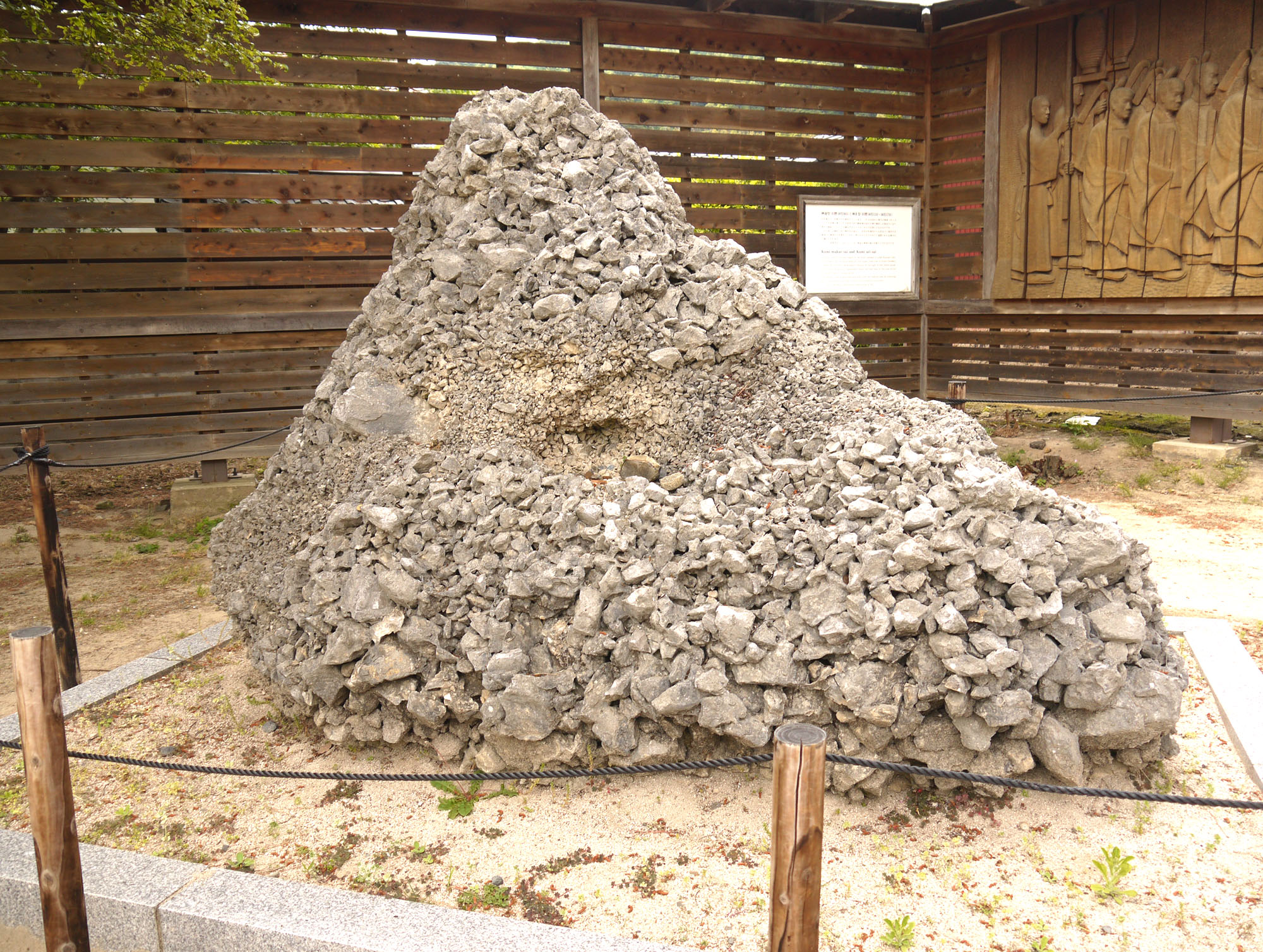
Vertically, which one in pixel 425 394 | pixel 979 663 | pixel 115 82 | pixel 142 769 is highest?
pixel 115 82

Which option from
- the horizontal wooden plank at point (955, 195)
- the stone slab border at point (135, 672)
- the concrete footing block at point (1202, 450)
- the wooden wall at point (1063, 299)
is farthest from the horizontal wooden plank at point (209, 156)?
the concrete footing block at point (1202, 450)

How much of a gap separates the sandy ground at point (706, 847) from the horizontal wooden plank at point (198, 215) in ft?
16.4

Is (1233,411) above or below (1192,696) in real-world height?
above

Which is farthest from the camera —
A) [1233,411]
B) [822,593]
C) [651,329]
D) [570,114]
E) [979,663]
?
[1233,411]

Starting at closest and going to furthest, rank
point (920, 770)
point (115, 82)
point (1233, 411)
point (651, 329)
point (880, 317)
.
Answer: point (920, 770)
point (651, 329)
point (115, 82)
point (1233, 411)
point (880, 317)

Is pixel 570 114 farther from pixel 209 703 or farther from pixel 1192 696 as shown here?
pixel 1192 696

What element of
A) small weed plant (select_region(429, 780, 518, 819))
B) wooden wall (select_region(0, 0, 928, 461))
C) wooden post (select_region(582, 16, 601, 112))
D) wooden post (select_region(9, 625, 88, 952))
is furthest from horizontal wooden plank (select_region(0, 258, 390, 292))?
wooden post (select_region(9, 625, 88, 952))

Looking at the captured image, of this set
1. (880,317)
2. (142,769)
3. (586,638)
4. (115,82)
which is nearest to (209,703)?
(142,769)

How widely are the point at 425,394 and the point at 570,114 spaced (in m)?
1.43

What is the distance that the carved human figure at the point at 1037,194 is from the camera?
805 cm

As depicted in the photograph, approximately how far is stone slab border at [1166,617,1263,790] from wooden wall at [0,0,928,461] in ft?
17.9

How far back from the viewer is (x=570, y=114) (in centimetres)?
397

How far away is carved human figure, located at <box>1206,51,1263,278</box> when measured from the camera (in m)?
7.01

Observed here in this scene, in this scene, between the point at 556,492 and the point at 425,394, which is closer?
the point at 556,492
